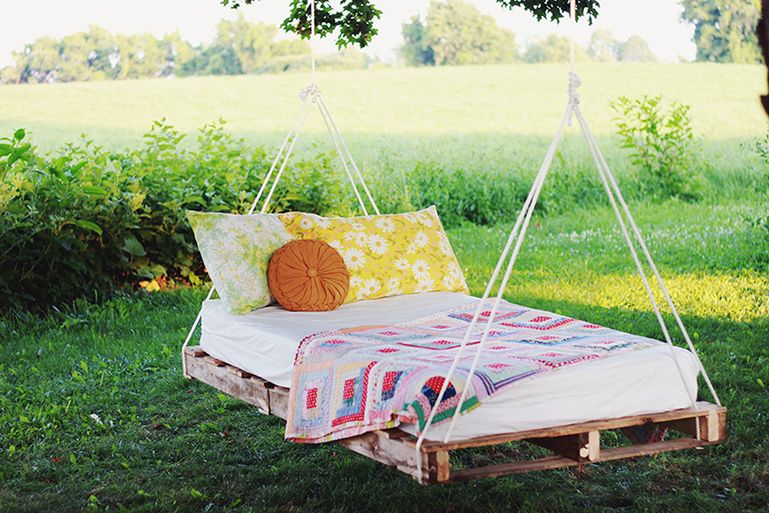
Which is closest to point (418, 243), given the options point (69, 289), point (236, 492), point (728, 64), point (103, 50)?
point (236, 492)

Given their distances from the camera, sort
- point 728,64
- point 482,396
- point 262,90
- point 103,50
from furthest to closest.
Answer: point 728,64 < point 262,90 < point 103,50 < point 482,396

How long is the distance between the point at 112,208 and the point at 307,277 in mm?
2642

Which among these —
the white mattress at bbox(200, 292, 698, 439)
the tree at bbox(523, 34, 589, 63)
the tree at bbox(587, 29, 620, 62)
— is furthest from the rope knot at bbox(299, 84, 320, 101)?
the tree at bbox(587, 29, 620, 62)

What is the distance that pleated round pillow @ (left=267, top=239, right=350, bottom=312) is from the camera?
164 inches

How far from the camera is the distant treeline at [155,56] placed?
1331 cm

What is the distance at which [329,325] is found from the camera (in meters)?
3.83

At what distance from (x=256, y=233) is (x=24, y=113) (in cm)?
942

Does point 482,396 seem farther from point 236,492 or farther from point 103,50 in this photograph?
point 103,50

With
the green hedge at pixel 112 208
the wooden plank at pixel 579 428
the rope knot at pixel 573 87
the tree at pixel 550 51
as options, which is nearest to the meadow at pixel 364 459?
the green hedge at pixel 112 208

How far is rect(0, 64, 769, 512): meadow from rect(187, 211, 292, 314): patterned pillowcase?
596 millimetres

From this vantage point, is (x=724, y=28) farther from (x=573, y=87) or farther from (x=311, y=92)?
(x=573, y=87)

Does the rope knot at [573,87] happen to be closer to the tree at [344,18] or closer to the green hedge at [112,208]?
the tree at [344,18]

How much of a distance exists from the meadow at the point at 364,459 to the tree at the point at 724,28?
3208 mm

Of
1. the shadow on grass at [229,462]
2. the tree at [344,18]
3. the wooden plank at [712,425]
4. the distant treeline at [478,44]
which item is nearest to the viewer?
the wooden plank at [712,425]
